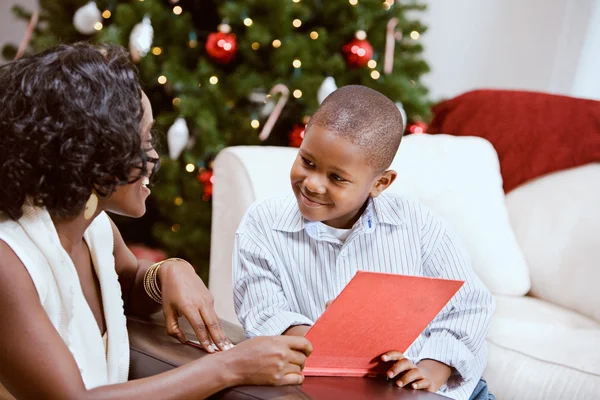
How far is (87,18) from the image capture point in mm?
2570

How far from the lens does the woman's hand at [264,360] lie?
976 millimetres

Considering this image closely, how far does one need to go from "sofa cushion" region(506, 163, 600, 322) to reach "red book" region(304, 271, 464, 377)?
3.50 feet

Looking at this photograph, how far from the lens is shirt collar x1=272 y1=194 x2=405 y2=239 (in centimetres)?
134

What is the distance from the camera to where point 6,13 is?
412 centimetres

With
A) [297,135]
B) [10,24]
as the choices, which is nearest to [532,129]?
[297,135]

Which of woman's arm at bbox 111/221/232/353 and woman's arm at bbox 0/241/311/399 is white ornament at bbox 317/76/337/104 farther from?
woman's arm at bbox 0/241/311/399

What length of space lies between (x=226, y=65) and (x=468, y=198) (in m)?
1.27

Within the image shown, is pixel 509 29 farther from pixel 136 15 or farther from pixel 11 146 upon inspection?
pixel 11 146

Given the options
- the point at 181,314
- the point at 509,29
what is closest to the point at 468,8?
the point at 509,29

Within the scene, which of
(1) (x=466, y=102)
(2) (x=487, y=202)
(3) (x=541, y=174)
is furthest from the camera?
(1) (x=466, y=102)

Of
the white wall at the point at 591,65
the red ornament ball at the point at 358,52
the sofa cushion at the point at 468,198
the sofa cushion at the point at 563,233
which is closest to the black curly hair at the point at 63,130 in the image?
the sofa cushion at the point at 468,198

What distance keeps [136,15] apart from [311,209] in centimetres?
164

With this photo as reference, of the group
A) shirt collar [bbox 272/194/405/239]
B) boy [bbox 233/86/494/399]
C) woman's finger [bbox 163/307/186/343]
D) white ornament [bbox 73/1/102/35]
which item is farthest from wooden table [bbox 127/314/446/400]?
white ornament [bbox 73/1/102/35]

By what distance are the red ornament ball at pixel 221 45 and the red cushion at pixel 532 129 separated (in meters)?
0.86
